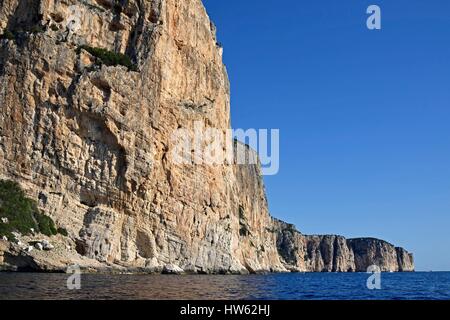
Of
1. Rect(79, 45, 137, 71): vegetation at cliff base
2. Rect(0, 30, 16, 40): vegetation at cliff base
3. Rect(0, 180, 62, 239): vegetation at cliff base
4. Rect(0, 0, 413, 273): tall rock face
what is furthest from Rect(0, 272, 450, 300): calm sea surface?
Rect(0, 30, 16, 40): vegetation at cliff base

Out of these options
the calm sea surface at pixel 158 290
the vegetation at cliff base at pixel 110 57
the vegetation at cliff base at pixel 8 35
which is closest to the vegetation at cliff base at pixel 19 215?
→ the calm sea surface at pixel 158 290

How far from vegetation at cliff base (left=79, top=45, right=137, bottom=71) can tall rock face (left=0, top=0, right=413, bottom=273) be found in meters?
0.16

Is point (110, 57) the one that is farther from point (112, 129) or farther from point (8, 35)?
point (8, 35)

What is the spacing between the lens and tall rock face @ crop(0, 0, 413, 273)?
171ft

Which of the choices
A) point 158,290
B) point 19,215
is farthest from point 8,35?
point 158,290

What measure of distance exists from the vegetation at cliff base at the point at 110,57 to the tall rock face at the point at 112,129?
0.51ft

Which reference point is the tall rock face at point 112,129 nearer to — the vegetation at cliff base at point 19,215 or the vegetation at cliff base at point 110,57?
the vegetation at cliff base at point 110,57

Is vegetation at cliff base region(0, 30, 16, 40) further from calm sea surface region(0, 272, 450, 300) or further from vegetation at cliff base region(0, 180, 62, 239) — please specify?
calm sea surface region(0, 272, 450, 300)

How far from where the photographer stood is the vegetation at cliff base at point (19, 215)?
→ 150 feet

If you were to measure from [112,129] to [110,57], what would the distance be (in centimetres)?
945

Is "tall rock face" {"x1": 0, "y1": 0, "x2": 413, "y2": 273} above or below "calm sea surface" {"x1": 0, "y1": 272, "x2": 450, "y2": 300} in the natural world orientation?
above

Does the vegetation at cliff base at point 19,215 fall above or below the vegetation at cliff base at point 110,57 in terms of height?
below

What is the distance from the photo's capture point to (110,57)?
6006 cm
